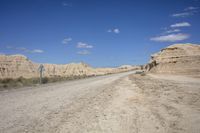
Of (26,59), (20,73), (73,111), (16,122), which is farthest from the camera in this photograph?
(26,59)

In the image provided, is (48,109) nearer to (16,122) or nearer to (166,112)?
(16,122)

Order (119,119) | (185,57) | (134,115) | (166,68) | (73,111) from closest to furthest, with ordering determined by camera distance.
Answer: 1. (119,119)
2. (134,115)
3. (73,111)
4. (185,57)
5. (166,68)

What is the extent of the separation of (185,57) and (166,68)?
4.25 metres

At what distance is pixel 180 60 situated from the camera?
42.8 metres

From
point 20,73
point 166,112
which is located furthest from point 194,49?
point 20,73

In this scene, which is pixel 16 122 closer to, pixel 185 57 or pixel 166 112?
pixel 166 112

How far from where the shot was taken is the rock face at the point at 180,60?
39.1 m

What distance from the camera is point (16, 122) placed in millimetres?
7562

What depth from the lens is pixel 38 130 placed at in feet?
21.9

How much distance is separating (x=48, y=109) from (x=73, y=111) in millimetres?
1130

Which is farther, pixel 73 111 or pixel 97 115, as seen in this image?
pixel 73 111

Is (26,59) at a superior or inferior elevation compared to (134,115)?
superior

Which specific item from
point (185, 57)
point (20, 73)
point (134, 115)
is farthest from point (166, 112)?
point (20, 73)

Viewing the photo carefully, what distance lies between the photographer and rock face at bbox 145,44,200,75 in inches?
1541
